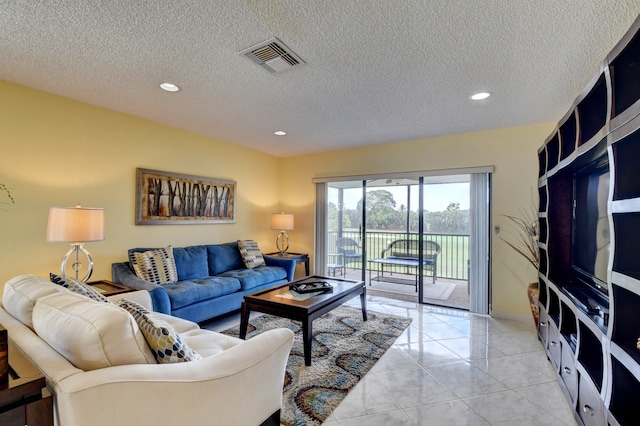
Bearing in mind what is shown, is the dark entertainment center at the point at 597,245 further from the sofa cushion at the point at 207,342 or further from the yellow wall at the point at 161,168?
the sofa cushion at the point at 207,342

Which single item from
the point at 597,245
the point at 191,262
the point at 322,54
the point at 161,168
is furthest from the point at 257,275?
the point at 597,245

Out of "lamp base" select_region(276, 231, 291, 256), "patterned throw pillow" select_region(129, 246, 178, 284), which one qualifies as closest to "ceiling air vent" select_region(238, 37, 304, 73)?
"patterned throw pillow" select_region(129, 246, 178, 284)

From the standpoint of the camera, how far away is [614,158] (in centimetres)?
132

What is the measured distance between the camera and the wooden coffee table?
2.45 m

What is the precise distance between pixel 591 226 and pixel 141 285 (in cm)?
365

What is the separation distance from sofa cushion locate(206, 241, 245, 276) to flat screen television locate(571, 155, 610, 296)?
3736 mm

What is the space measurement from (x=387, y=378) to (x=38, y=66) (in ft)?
11.7

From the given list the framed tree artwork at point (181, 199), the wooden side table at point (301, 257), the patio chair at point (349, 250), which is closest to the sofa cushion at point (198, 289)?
the framed tree artwork at point (181, 199)

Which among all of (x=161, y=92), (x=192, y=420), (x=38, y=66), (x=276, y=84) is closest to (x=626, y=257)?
(x=192, y=420)

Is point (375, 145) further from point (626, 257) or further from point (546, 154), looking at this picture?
point (626, 257)

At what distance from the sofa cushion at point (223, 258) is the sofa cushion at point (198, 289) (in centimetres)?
40

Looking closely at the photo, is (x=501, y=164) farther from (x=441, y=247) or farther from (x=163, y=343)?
(x=163, y=343)

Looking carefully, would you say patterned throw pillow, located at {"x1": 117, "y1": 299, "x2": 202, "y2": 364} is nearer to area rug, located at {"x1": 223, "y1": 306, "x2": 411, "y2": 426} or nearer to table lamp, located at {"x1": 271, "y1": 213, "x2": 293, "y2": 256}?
area rug, located at {"x1": 223, "y1": 306, "x2": 411, "y2": 426}

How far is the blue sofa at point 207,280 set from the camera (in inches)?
115
